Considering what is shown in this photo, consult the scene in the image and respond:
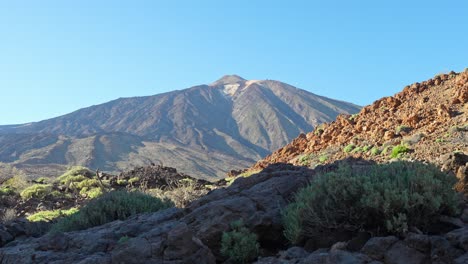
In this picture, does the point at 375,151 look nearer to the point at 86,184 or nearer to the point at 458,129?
the point at 458,129

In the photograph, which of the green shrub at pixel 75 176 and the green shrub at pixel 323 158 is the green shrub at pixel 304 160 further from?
the green shrub at pixel 75 176

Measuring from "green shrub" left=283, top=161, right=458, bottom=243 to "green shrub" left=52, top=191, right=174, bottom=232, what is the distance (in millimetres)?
3599

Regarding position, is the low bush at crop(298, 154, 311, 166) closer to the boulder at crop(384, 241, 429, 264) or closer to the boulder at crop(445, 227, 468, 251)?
the boulder at crop(445, 227, 468, 251)

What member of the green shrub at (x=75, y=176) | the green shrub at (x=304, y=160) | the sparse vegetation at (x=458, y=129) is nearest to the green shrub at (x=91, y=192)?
the green shrub at (x=75, y=176)

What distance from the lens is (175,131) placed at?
483ft

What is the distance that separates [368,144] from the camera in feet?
61.9

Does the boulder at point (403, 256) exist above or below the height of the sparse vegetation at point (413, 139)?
below

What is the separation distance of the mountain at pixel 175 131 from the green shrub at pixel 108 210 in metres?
65.2

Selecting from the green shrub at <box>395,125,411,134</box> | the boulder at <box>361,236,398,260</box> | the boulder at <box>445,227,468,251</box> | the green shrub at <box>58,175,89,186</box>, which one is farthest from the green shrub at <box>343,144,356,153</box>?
the boulder at <box>361,236,398,260</box>

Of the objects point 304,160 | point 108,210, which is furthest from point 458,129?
point 108,210

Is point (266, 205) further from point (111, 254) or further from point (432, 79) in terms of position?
point (432, 79)

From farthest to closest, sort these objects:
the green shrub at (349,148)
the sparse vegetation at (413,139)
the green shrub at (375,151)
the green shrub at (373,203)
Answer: the green shrub at (349,148), the green shrub at (375,151), the sparse vegetation at (413,139), the green shrub at (373,203)

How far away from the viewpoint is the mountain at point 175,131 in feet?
296

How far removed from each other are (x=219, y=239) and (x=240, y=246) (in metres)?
0.42
